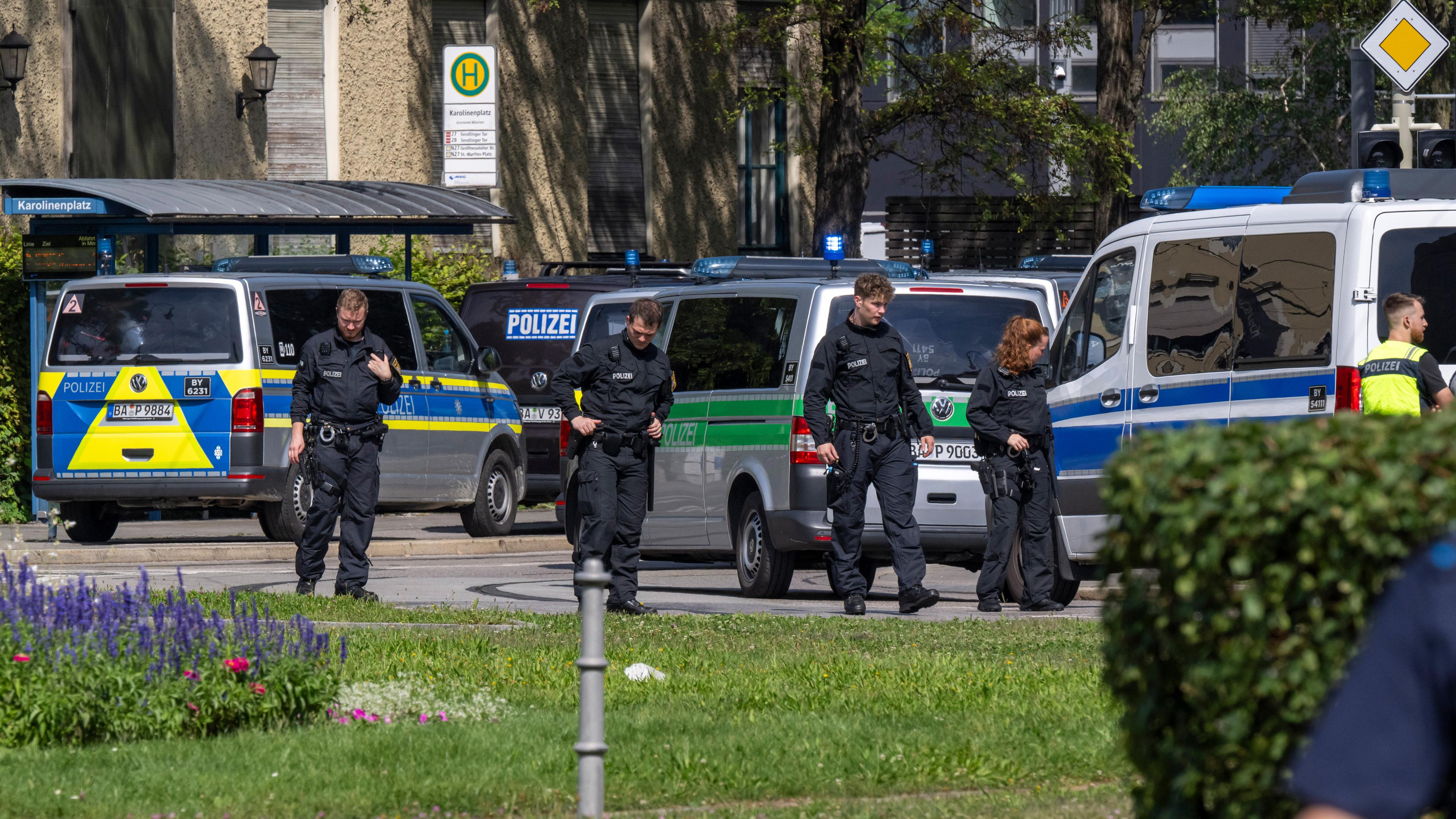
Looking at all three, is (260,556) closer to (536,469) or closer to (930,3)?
(536,469)

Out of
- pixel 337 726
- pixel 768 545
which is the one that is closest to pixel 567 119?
pixel 768 545

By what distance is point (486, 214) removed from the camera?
20094mm

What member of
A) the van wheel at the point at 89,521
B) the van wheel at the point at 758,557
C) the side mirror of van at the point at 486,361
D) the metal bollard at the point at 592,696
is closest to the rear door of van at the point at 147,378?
the van wheel at the point at 89,521

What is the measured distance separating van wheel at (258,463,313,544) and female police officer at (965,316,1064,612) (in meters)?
6.34

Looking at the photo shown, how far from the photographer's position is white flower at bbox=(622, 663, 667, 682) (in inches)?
326

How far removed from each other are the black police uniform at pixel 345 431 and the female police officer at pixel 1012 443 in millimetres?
3429

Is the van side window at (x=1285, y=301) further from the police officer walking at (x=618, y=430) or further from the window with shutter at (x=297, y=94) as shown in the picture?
the window with shutter at (x=297, y=94)

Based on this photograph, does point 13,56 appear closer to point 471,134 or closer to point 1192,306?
point 471,134

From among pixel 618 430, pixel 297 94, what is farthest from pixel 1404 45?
pixel 297 94

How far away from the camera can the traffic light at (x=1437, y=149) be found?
13773 millimetres

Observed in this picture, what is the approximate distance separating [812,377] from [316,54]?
605 inches

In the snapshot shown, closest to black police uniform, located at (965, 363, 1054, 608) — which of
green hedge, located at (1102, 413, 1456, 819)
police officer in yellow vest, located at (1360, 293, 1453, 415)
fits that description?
police officer in yellow vest, located at (1360, 293, 1453, 415)

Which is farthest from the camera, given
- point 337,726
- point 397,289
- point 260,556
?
point 397,289

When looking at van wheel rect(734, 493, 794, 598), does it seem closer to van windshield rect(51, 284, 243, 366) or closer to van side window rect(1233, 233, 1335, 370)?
van side window rect(1233, 233, 1335, 370)
